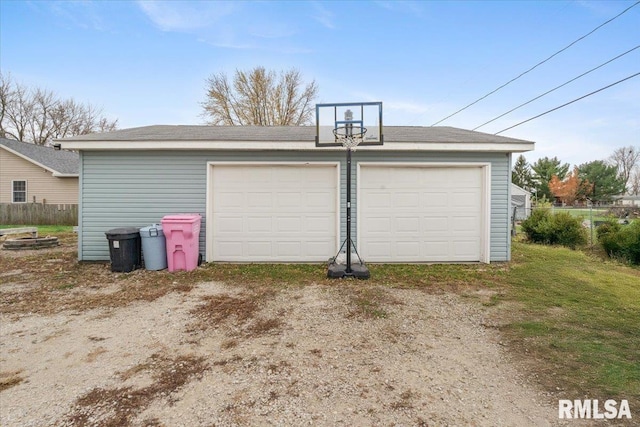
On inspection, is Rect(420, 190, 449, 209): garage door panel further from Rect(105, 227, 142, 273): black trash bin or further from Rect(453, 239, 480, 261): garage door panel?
Rect(105, 227, 142, 273): black trash bin

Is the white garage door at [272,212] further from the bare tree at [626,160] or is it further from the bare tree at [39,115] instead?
the bare tree at [626,160]

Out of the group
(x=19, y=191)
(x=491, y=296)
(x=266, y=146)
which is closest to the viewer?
(x=491, y=296)

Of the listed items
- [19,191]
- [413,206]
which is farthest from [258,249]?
[19,191]

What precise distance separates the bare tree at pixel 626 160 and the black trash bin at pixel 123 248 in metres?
64.5

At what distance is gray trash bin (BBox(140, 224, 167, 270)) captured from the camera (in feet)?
18.7

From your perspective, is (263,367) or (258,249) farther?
(258,249)

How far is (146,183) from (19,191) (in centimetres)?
1502

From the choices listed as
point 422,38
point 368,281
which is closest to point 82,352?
point 368,281

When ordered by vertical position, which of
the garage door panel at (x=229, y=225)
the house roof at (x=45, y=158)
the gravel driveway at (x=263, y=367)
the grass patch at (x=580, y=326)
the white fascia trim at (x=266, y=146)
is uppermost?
the house roof at (x=45, y=158)

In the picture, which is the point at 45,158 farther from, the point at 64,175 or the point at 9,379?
the point at 9,379

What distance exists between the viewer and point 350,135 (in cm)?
536

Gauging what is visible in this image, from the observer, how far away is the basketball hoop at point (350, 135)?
5.33 metres

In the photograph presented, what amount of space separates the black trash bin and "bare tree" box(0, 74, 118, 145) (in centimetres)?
2558

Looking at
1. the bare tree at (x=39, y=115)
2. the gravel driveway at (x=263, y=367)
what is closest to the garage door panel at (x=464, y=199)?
the gravel driveway at (x=263, y=367)
